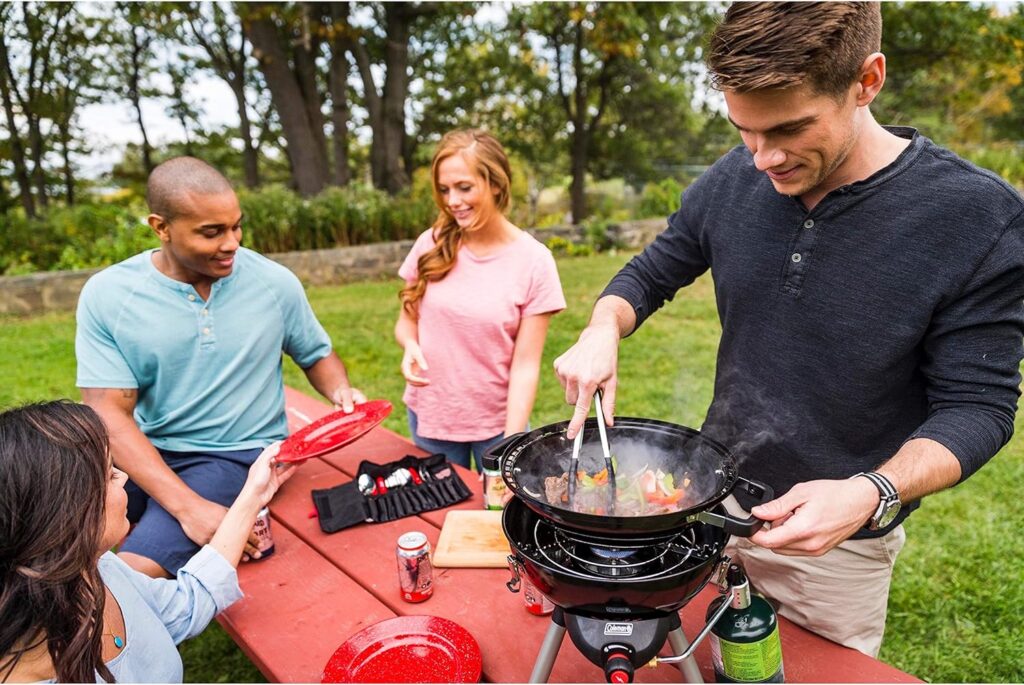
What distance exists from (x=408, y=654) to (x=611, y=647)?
64 centimetres

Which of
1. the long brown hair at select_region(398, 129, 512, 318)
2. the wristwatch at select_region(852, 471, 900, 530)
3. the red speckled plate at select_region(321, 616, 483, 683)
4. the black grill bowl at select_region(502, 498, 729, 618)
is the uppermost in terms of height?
the long brown hair at select_region(398, 129, 512, 318)

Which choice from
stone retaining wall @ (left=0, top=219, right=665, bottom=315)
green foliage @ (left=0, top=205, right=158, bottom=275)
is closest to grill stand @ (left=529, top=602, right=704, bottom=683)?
green foliage @ (left=0, top=205, right=158, bottom=275)

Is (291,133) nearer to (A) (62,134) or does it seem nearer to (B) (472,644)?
(A) (62,134)

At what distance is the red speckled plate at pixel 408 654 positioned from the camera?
67.0 inches

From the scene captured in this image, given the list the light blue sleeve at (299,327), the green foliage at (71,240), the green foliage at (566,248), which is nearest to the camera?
the light blue sleeve at (299,327)

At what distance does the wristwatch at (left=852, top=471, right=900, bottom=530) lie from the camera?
1.40m

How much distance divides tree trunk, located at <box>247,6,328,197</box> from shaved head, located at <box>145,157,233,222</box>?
338 inches

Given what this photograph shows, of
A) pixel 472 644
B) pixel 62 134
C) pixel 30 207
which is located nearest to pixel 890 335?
pixel 472 644

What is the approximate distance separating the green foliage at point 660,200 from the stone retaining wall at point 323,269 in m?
1.11

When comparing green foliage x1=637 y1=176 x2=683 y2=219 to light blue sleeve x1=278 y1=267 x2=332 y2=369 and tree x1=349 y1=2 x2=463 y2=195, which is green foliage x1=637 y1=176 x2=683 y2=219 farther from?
light blue sleeve x1=278 y1=267 x2=332 y2=369

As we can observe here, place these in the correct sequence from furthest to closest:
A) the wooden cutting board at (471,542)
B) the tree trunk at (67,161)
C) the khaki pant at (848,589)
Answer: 1. the tree trunk at (67,161)
2. the wooden cutting board at (471,542)
3. the khaki pant at (848,589)

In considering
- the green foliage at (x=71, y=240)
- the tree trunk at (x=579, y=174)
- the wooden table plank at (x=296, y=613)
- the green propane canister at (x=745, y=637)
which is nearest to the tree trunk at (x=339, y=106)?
the green foliage at (x=71, y=240)

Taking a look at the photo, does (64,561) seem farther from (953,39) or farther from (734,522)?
(953,39)

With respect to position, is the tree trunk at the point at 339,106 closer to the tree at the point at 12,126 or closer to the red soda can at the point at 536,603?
the tree at the point at 12,126
